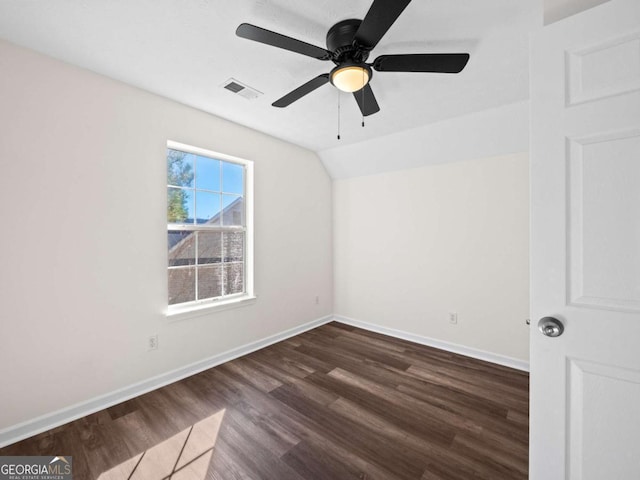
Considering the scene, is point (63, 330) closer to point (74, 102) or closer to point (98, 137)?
point (98, 137)

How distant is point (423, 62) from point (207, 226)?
Answer: 93.4 inches

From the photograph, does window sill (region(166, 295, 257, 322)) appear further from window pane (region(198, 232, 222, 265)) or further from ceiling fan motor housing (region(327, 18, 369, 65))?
ceiling fan motor housing (region(327, 18, 369, 65))

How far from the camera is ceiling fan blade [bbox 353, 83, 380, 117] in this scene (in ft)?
6.01

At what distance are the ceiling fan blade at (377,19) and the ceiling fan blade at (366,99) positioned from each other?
1.19 ft

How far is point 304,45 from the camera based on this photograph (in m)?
1.40

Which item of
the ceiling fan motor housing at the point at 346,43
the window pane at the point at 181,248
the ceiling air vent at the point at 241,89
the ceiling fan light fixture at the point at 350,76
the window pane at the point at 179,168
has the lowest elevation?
the window pane at the point at 181,248

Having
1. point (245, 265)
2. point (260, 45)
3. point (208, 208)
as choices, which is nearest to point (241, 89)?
point (260, 45)

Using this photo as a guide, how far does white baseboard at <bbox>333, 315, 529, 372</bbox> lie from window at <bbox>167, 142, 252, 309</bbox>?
177cm

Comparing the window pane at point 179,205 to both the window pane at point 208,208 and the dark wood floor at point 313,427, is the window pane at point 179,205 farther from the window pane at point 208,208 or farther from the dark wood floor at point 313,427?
the dark wood floor at point 313,427

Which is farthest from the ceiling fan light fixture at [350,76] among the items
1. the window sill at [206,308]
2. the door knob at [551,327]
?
the window sill at [206,308]

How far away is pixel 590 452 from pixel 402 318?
8.45 feet

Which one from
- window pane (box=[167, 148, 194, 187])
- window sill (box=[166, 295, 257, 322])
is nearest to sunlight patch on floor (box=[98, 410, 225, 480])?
window sill (box=[166, 295, 257, 322])

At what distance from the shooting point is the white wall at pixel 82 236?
175 cm

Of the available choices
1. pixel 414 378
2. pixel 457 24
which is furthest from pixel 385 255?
pixel 457 24
